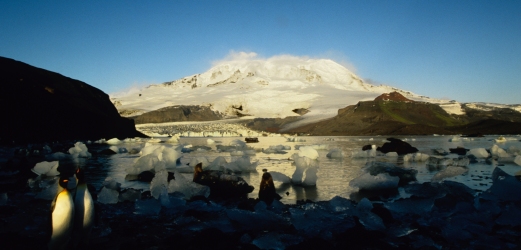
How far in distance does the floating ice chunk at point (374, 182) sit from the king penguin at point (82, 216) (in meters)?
5.38

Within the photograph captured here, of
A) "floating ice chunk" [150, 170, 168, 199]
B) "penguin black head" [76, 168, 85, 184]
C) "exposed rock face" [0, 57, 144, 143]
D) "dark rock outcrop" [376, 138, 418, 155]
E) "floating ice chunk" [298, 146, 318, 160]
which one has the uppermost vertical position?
"exposed rock face" [0, 57, 144, 143]

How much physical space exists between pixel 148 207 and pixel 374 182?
464 centimetres

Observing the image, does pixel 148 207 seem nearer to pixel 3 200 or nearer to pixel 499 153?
pixel 3 200

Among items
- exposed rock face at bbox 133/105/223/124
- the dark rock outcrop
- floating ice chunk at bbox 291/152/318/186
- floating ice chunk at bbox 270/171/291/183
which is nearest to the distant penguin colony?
floating ice chunk at bbox 270/171/291/183

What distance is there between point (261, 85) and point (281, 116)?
85.0 meters

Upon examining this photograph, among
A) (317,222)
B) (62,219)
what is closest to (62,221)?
(62,219)

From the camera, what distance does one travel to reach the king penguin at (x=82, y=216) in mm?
4191

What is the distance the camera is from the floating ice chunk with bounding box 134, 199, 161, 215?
5.70 meters

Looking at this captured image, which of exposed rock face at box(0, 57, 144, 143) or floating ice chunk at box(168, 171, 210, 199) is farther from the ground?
exposed rock face at box(0, 57, 144, 143)

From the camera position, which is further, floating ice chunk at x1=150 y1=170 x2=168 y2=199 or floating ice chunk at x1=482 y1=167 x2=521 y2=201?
floating ice chunk at x1=150 y1=170 x2=168 y2=199

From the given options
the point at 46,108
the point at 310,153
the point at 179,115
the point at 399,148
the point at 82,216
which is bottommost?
the point at 399,148

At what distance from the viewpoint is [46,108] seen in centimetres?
3112

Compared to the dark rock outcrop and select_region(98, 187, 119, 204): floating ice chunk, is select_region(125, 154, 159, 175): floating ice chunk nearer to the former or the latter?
select_region(98, 187, 119, 204): floating ice chunk

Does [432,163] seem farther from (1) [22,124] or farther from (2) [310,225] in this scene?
(1) [22,124]
